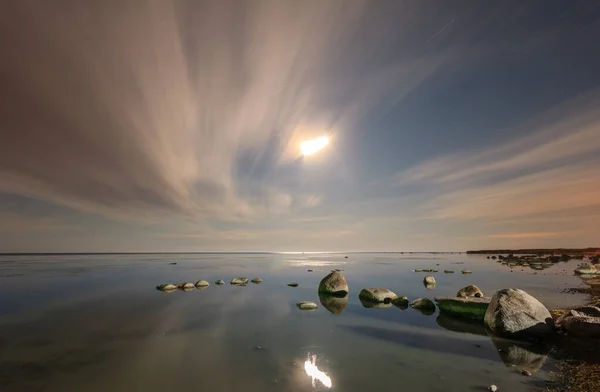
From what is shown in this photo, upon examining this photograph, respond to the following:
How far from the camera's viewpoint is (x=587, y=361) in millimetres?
9711

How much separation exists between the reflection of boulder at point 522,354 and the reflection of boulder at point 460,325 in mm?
1660

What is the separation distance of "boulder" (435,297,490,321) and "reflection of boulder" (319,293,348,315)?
7745 millimetres

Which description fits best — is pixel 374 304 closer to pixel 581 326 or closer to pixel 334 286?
pixel 334 286

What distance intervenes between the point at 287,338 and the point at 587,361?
12.6 m

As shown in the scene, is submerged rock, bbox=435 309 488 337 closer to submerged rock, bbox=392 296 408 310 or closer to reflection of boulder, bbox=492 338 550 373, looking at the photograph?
reflection of boulder, bbox=492 338 550 373

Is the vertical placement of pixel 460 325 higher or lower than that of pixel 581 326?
lower

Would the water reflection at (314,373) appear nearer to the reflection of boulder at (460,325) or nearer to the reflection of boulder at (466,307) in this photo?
the reflection of boulder at (460,325)

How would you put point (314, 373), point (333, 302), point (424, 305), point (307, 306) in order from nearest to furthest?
point (314, 373)
point (424, 305)
point (307, 306)
point (333, 302)

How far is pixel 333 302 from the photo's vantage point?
2306cm

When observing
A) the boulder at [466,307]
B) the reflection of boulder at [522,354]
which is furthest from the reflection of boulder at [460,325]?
the reflection of boulder at [522,354]

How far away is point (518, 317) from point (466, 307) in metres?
4.23

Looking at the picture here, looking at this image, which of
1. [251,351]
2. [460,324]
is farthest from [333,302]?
[251,351]

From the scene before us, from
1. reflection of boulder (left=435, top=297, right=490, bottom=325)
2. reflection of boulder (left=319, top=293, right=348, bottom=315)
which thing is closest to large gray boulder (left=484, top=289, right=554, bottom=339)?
reflection of boulder (left=435, top=297, right=490, bottom=325)

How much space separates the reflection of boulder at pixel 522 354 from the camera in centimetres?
970
